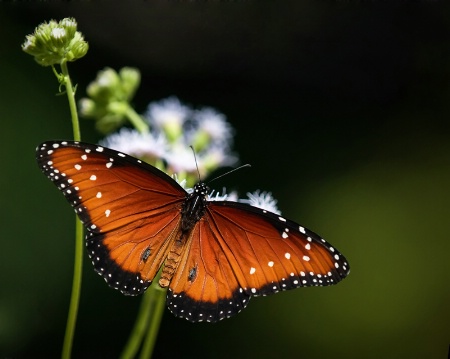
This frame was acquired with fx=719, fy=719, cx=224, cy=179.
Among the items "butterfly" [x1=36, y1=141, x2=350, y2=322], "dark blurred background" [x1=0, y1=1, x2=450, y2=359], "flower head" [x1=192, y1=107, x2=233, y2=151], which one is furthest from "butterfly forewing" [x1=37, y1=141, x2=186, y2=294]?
"dark blurred background" [x1=0, y1=1, x2=450, y2=359]

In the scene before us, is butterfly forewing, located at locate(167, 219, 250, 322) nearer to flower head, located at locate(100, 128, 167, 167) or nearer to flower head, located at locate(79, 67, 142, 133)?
flower head, located at locate(100, 128, 167, 167)

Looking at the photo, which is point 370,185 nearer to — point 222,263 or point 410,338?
point 410,338

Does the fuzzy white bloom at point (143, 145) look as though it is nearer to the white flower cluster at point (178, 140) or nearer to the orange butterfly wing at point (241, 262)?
the white flower cluster at point (178, 140)

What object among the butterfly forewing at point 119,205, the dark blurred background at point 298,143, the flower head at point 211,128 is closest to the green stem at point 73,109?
the butterfly forewing at point 119,205

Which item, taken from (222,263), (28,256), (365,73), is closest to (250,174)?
(365,73)

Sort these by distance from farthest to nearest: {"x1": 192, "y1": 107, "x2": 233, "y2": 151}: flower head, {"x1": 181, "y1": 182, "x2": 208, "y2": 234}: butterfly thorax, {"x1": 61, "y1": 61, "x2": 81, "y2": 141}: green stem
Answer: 1. {"x1": 192, "y1": 107, "x2": 233, "y2": 151}: flower head
2. {"x1": 181, "y1": 182, "x2": 208, "y2": 234}: butterfly thorax
3. {"x1": 61, "y1": 61, "x2": 81, "y2": 141}: green stem

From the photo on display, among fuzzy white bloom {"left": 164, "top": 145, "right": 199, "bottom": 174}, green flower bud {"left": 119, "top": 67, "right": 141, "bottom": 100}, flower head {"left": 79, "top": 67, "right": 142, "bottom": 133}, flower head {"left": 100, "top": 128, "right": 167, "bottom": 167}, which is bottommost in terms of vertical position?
fuzzy white bloom {"left": 164, "top": 145, "right": 199, "bottom": 174}

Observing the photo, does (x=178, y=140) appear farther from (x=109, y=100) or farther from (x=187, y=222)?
(x=187, y=222)
